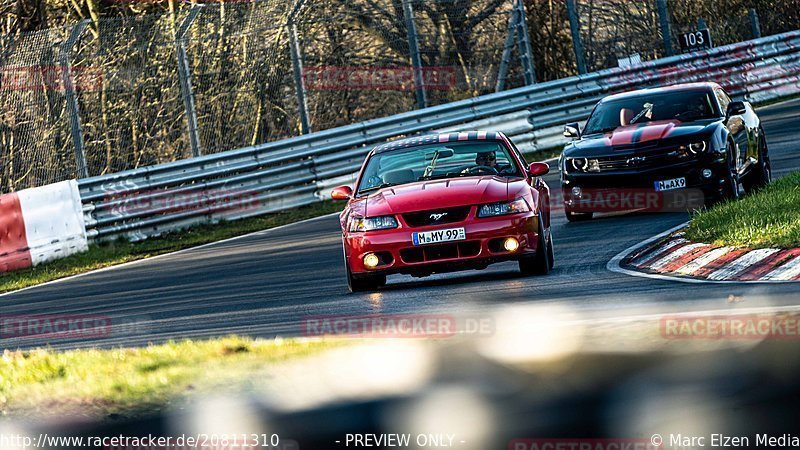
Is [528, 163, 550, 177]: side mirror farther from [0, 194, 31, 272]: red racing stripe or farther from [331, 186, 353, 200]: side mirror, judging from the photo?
[0, 194, 31, 272]: red racing stripe

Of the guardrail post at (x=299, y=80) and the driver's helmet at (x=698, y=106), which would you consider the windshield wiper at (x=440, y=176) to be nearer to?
the driver's helmet at (x=698, y=106)

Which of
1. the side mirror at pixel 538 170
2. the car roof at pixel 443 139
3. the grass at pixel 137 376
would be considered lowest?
the grass at pixel 137 376

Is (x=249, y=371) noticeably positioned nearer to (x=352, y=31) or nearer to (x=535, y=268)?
(x=535, y=268)

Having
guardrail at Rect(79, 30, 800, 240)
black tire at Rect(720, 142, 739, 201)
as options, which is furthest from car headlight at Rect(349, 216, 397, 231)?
guardrail at Rect(79, 30, 800, 240)

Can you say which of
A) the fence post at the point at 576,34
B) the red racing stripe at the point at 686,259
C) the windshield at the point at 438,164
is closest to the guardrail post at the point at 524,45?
the fence post at the point at 576,34

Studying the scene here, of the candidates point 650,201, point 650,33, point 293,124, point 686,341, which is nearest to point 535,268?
point 650,201

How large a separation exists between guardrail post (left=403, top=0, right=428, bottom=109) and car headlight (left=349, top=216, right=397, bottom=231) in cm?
1221

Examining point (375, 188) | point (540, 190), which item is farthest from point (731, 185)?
point (375, 188)

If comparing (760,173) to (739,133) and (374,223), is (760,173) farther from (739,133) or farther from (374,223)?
(374,223)

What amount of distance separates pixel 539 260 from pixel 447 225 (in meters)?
0.86

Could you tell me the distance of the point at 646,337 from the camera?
4.44 metres

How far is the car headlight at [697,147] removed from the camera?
1444 centimetres

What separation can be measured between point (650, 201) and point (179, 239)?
7422 millimetres

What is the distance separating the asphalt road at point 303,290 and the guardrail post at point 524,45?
7.10 meters
